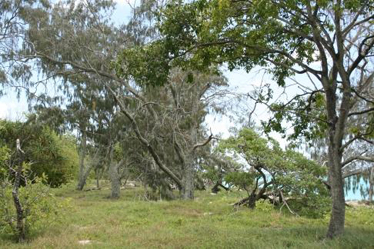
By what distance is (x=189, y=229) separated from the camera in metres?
10.5

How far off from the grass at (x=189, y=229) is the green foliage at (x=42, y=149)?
11.5 meters

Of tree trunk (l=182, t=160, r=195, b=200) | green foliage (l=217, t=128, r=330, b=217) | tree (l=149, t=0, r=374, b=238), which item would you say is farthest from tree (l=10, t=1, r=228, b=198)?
tree (l=149, t=0, r=374, b=238)

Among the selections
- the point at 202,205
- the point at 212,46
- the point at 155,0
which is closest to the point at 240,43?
the point at 212,46

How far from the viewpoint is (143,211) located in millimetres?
14352

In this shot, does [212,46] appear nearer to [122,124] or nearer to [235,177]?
[235,177]

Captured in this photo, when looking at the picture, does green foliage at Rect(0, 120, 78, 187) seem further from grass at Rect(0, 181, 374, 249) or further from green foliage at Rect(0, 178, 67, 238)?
green foliage at Rect(0, 178, 67, 238)

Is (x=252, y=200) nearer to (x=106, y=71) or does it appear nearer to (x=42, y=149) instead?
(x=106, y=71)

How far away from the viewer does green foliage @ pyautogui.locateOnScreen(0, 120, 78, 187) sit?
24797 mm

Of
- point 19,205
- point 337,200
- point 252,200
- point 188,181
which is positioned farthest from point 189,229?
point 188,181

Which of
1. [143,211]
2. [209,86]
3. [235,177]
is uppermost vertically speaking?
[209,86]

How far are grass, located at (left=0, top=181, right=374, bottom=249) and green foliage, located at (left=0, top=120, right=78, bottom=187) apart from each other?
11.5 metres

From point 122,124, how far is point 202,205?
26.6 feet

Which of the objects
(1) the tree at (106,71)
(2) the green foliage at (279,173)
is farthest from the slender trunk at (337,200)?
(1) the tree at (106,71)

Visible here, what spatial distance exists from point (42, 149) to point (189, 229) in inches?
714
